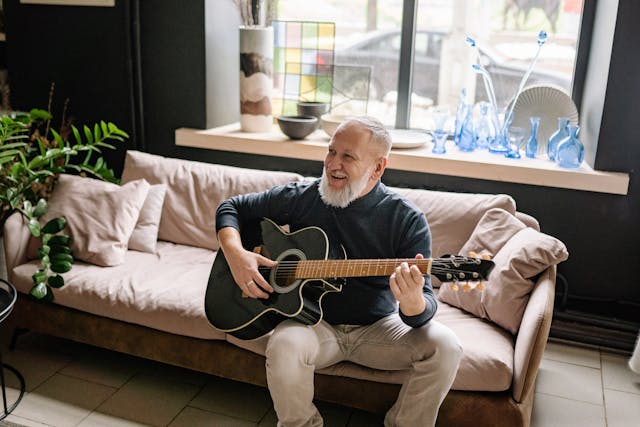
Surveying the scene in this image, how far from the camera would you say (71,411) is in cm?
252

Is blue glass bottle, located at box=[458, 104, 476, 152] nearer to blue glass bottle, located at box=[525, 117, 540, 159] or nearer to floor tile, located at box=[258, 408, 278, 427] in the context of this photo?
blue glass bottle, located at box=[525, 117, 540, 159]

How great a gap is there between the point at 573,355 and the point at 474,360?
1043 mm

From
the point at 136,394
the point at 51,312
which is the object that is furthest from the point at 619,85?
the point at 51,312

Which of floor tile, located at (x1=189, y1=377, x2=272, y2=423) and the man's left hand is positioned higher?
the man's left hand

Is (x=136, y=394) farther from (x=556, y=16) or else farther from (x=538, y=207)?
(x=556, y=16)

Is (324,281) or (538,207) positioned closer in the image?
(324,281)

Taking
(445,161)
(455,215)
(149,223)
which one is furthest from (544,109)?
(149,223)

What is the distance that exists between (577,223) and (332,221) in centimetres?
138

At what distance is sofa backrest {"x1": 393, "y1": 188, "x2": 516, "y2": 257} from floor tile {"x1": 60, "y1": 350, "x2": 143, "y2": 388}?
135cm

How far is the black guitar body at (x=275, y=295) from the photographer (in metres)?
2.21

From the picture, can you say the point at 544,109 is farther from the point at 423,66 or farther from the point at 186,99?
the point at 186,99

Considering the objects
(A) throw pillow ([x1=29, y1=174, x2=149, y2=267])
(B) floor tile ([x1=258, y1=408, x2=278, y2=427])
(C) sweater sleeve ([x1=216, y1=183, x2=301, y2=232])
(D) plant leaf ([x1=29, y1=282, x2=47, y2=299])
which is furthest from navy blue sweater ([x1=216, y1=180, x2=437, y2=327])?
(D) plant leaf ([x1=29, y1=282, x2=47, y2=299])

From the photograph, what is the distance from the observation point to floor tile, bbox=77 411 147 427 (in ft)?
8.02

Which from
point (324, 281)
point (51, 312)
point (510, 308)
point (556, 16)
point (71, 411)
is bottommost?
point (71, 411)
